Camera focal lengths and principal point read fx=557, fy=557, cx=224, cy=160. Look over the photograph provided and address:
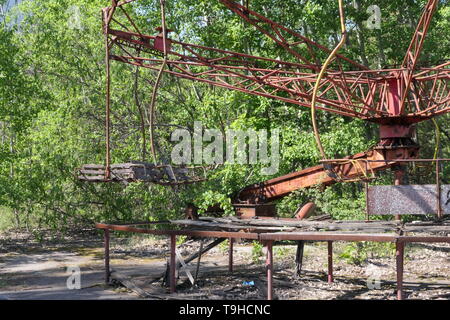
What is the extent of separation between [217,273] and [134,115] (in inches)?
355

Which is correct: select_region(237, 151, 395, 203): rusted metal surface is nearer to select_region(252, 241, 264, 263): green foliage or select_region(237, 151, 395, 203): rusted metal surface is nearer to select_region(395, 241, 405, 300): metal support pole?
select_region(252, 241, 264, 263): green foliage

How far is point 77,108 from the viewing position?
1981 centimetres

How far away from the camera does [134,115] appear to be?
20.2 m

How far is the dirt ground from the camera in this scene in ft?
34.4

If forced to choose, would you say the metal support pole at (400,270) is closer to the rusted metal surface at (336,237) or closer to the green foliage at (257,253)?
the rusted metal surface at (336,237)

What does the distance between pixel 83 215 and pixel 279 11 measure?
34.8 feet

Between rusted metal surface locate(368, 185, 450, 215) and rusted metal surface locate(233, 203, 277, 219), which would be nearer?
rusted metal surface locate(368, 185, 450, 215)

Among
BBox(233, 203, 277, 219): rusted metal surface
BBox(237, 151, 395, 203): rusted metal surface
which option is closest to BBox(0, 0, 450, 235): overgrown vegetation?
BBox(233, 203, 277, 219): rusted metal surface

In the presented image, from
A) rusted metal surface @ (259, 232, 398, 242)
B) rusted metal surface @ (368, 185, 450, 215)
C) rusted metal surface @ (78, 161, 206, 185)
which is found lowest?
rusted metal surface @ (259, 232, 398, 242)

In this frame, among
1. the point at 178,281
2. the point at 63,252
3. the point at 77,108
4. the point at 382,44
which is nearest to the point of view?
the point at 178,281

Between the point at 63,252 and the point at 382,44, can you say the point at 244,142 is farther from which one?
the point at 382,44

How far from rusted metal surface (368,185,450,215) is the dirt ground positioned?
1.69 meters

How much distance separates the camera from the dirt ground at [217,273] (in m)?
10.5


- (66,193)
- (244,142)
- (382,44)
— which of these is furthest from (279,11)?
(66,193)
